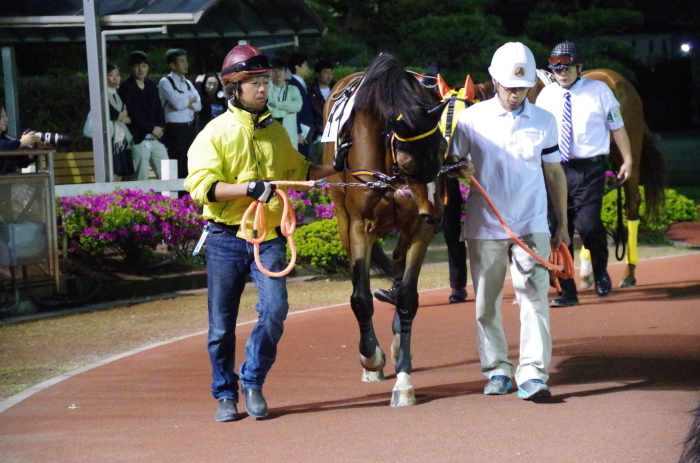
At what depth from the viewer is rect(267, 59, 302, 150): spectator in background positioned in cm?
1349

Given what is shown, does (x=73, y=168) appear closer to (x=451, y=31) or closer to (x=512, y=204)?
(x=512, y=204)

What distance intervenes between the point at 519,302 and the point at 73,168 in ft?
27.0

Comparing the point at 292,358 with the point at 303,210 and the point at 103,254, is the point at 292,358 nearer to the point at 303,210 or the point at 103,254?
the point at 103,254

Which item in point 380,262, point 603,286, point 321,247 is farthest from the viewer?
point 321,247

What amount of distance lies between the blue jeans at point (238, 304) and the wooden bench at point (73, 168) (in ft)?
24.9

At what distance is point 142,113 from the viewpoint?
40.2 ft

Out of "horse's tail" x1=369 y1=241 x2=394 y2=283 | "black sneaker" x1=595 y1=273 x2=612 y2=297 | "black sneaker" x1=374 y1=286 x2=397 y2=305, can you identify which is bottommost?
"black sneaker" x1=595 y1=273 x2=612 y2=297

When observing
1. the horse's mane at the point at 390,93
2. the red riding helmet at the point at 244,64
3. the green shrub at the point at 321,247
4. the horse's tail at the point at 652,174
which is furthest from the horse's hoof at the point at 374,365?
the horse's tail at the point at 652,174

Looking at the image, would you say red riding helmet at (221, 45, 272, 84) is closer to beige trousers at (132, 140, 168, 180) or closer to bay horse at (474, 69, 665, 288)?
bay horse at (474, 69, 665, 288)

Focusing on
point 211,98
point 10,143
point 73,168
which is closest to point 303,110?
point 211,98

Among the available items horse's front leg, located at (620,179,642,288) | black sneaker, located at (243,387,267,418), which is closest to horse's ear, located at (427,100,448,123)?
black sneaker, located at (243,387,267,418)

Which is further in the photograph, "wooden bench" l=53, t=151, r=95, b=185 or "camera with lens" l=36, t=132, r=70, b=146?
"wooden bench" l=53, t=151, r=95, b=185

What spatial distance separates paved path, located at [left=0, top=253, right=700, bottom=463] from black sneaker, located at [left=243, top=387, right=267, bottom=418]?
0.05 m

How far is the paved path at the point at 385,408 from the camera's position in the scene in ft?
15.6
